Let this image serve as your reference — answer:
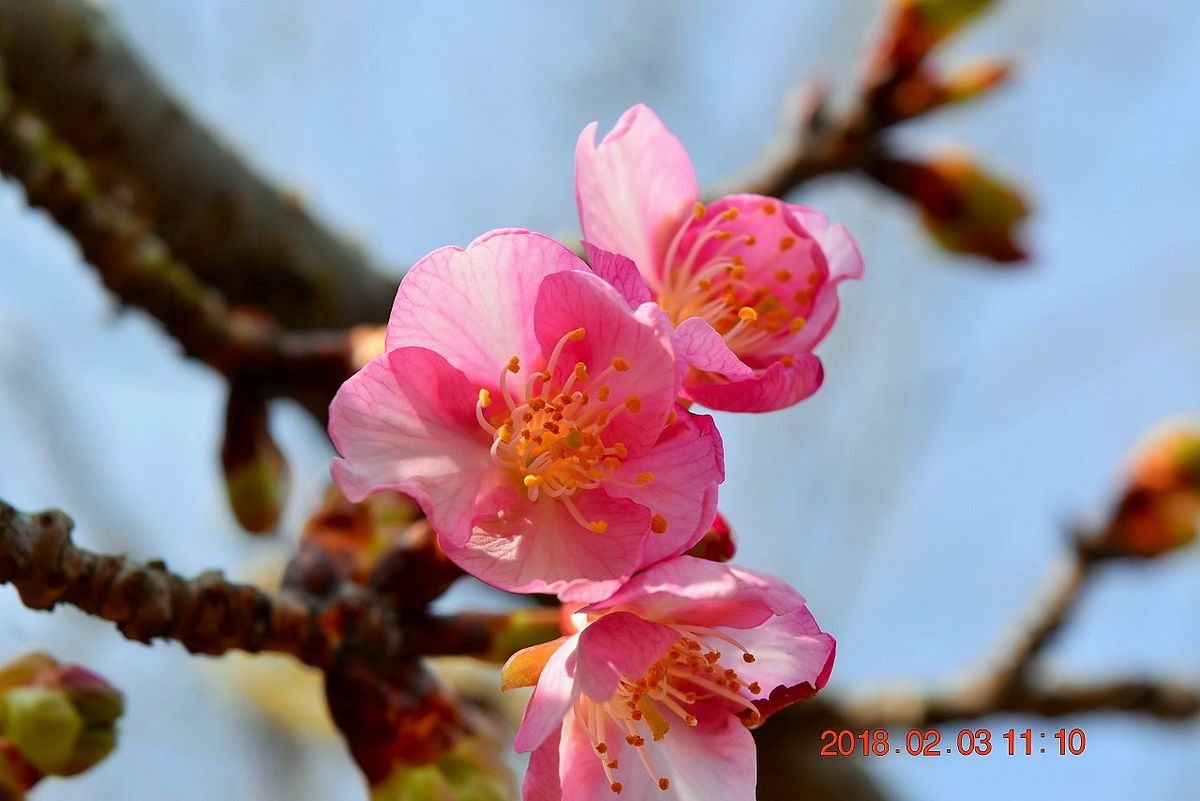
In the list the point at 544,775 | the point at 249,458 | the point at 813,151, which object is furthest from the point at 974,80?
the point at 544,775

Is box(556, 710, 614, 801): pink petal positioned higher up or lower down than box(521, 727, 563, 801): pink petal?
higher up

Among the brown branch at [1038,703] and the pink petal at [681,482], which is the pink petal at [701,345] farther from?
the brown branch at [1038,703]

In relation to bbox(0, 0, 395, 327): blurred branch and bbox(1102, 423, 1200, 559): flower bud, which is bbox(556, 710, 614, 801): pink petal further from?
bbox(1102, 423, 1200, 559): flower bud

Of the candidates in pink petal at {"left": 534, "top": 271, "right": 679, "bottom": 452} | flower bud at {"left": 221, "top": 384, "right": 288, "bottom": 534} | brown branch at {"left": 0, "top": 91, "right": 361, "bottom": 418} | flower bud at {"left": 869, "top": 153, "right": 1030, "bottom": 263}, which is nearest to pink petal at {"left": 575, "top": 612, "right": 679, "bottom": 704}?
pink petal at {"left": 534, "top": 271, "right": 679, "bottom": 452}

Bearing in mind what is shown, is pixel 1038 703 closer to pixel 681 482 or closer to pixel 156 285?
pixel 681 482

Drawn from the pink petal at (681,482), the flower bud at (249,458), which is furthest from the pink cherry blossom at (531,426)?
the flower bud at (249,458)

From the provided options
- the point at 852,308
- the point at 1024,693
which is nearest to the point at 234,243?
the point at 1024,693
